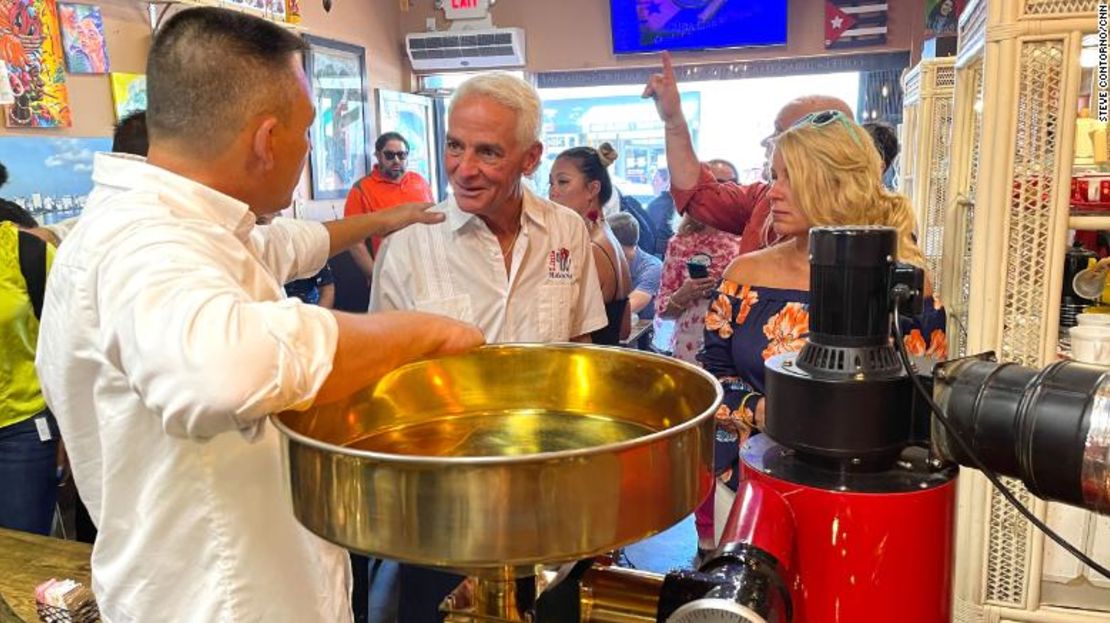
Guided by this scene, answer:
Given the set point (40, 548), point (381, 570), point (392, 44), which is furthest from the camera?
point (392, 44)

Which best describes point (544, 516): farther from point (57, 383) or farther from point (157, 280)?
point (57, 383)

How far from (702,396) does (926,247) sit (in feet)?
9.40

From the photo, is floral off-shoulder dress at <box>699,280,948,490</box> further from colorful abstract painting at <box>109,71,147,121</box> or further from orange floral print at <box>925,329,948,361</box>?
colorful abstract painting at <box>109,71,147,121</box>

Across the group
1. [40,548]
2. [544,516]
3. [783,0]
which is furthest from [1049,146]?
[783,0]

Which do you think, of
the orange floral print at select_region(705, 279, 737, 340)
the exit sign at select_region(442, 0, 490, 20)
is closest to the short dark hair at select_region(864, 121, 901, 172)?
the orange floral print at select_region(705, 279, 737, 340)

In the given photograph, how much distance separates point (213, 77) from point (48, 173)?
294cm

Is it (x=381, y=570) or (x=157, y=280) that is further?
(x=381, y=570)

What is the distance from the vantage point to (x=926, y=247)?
10.5 ft

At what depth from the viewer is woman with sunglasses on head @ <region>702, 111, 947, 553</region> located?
1.55 metres

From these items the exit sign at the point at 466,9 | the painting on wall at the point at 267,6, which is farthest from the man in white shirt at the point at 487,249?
the exit sign at the point at 466,9

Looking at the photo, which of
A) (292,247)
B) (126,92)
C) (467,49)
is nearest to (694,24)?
(467,49)

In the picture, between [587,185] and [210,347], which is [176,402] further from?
[587,185]

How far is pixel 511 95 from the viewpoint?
1.58 m

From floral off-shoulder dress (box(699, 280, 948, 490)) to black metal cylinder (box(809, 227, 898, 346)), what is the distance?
79 centimetres
